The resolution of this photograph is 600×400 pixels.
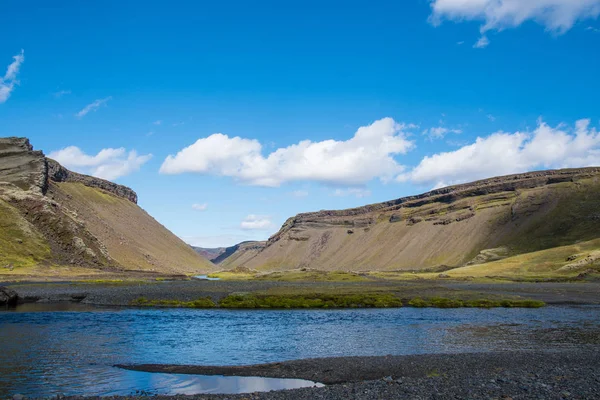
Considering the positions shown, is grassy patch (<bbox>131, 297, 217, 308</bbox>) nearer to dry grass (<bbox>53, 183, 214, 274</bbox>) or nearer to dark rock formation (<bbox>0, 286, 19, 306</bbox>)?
dark rock formation (<bbox>0, 286, 19, 306</bbox>)

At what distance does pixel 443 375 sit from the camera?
69.7ft

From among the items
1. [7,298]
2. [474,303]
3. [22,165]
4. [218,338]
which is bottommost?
[474,303]

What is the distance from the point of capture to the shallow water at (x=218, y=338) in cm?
2225

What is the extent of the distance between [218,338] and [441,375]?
17.8 meters

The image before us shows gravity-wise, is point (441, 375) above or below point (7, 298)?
Answer: below

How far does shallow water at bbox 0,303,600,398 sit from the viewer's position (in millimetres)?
22250

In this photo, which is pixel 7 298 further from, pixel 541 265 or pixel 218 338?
pixel 541 265

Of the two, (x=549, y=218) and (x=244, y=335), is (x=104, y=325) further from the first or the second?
(x=549, y=218)

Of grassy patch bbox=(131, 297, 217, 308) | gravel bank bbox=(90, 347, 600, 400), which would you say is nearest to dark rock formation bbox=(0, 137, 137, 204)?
grassy patch bbox=(131, 297, 217, 308)

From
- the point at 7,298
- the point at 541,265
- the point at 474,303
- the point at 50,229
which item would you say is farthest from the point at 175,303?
the point at 541,265

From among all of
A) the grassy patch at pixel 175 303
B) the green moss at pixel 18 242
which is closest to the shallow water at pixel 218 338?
the grassy patch at pixel 175 303

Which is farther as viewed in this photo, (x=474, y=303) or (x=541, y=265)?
(x=541, y=265)

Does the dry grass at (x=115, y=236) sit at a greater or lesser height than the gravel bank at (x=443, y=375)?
greater

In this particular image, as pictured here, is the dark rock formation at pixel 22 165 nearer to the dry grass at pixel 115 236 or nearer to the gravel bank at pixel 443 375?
the dry grass at pixel 115 236
